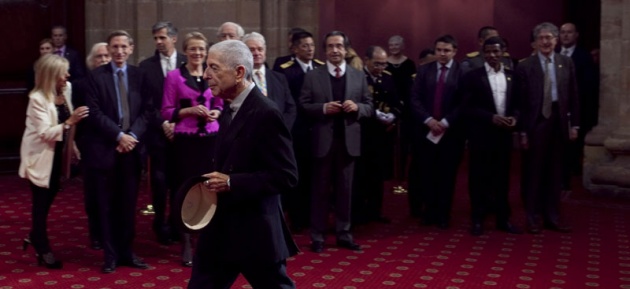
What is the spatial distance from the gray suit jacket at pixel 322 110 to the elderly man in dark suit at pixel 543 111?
1362mm

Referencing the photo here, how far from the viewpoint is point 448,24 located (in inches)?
570

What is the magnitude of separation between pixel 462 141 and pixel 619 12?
2.56 meters

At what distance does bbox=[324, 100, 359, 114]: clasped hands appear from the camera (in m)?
6.90

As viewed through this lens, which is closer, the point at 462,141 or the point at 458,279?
the point at 458,279

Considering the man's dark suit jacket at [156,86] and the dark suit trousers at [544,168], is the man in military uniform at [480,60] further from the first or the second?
the man's dark suit jacket at [156,86]

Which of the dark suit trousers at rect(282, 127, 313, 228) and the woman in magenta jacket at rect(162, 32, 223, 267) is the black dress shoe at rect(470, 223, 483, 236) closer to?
the dark suit trousers at rect(282, 127, 313, 228)

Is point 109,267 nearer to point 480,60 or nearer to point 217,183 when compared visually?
point 217,183

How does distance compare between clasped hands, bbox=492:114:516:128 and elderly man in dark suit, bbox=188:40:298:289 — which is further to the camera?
clasped hands, bbox=492:114:516:128

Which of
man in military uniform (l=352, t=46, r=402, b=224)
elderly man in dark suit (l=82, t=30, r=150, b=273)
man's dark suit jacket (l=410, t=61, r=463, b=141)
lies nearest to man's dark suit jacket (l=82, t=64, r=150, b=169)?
elderly man in dark suit (l=82, t=30, r=150, b=273)

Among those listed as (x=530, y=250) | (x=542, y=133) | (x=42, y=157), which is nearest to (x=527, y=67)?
(x=542, y=133)

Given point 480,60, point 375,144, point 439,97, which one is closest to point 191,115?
point 375,144

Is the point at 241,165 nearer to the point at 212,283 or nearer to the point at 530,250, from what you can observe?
the point at 212,283

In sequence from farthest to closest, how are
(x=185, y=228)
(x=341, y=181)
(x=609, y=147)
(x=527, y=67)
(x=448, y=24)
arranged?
(x=448, y=24) < (x=609, y=147) < (x=527, y=67) < (x=341, y=181) < (x=185, y=228)

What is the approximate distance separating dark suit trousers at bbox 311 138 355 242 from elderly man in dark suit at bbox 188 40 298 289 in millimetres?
3077
